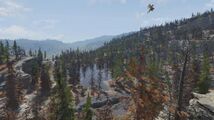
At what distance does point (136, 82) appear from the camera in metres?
17.2

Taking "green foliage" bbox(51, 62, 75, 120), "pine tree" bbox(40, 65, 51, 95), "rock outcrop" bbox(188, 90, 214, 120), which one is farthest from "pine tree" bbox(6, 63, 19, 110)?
"rock outcrop" bbox(188, 90, 214, 120)

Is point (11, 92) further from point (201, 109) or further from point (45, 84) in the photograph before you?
point (201, 109)

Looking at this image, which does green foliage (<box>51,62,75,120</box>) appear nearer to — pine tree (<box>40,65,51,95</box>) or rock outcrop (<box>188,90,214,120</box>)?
rock outcrop (<box>188,90,214,120</box>)

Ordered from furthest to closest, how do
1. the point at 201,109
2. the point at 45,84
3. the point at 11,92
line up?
the point at 45,84 < the point at 11,92 < the point at 201,109

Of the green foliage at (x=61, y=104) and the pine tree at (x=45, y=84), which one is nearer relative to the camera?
the green foliage at (x=61, y=104)

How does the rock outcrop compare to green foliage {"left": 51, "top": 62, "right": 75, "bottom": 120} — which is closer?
the rock outcrop

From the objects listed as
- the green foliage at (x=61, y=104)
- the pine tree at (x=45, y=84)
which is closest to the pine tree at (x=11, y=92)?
the pine tree at (x=45, y=84)

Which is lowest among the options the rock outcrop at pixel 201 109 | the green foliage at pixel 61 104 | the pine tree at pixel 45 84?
the pine tree at pixel 45 84

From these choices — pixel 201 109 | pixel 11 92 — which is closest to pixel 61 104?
pixel 201 109

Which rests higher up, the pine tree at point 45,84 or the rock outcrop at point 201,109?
the rock outcrop at point 201,109

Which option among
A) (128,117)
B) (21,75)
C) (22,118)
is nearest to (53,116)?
(128,117)

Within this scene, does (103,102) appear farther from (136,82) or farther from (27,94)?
(136,82)

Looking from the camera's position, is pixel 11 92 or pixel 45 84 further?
pixel 45 84

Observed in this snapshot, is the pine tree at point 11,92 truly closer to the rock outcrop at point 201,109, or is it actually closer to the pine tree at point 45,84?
the pine tree at point 45,84
